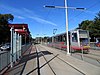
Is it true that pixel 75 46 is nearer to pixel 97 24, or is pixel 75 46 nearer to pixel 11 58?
pixel 11 58

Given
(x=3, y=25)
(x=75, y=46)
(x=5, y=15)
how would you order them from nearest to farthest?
1. (x=75, y=46)
2. (x=3, y=25)
3. (x=5, y=15)

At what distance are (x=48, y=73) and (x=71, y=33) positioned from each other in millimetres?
22157

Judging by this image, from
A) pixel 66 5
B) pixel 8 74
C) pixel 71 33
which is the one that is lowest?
pixel 8 74

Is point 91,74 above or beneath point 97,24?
beneath

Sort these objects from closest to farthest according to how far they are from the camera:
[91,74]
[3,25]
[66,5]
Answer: [91,74] → [66,5] → [3,25]

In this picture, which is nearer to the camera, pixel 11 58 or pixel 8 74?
pixel 8 74

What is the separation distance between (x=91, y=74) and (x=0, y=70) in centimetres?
482

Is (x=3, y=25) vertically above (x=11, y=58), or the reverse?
(x=3, y=25)

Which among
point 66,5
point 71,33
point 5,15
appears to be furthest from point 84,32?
point 5,15

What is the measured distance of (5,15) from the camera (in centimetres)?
5759

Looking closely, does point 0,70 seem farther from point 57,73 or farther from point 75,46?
point 75,46

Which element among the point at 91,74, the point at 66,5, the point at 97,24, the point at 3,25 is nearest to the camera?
the point at 91,74

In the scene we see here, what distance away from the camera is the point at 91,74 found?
36.3 ft

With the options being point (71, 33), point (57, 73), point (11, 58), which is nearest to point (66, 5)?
point (71, 33)
